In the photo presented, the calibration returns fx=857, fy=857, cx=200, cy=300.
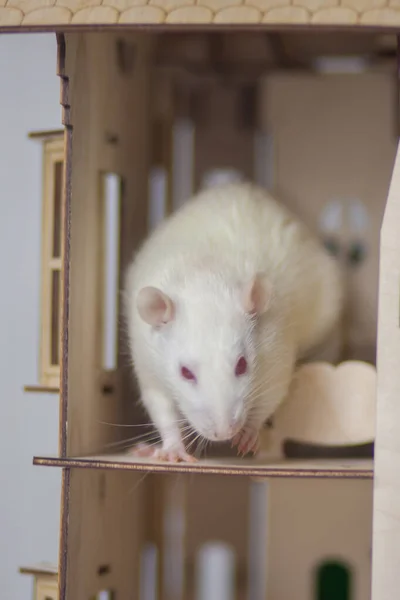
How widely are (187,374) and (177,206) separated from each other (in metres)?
0.79

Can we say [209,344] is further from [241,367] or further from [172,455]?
[172,455]

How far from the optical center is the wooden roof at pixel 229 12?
1414 mm

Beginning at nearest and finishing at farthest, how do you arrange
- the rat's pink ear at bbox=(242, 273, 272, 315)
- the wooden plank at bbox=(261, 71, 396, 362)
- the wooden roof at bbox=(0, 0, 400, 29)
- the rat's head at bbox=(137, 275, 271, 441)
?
the wooden roof at bbox=(0, 0, 400, 29)
the rat's head at bbox=(137, 275, 271, 441)
the rat's pink ear at bbox=(242, 273, 272, 315)
the wooden plank at bbox=(261, 71, 396, 362)

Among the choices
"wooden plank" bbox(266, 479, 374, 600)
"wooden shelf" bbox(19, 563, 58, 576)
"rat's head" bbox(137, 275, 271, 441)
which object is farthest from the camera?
"wooden plank" bbox(266, 479, 374, 600)

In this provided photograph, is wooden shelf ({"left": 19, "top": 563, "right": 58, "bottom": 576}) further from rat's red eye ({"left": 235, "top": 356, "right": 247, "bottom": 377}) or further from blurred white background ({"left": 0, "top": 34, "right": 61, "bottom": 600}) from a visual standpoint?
rat's red eye ({"left": 235, "top": 356, "right": 247, "bottom": 377})

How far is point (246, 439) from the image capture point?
175cm

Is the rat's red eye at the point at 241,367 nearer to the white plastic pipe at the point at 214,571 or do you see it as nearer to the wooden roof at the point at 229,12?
the wooden roof at the point at 229,12

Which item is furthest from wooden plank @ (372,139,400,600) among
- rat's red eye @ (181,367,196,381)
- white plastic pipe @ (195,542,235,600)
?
white plastic pipe @ (195,542,235,600)

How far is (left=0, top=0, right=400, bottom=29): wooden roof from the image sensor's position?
4.64 ft

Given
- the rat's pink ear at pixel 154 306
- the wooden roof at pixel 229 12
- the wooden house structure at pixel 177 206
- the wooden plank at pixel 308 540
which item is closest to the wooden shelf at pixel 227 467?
the wooden house structure at pixel 177 206

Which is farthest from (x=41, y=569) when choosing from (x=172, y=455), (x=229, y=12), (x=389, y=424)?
(x=229, y=12)

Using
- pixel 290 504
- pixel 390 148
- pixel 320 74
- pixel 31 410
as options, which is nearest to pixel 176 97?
pixel 320 74

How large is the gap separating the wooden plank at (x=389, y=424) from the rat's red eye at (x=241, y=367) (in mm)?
294

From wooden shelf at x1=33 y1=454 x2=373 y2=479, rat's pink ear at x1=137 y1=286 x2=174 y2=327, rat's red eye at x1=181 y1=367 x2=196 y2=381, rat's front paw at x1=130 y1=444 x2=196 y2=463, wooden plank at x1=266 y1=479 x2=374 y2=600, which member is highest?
rat's pink ear at x1=137 y1=286 x2=174 y2=327
